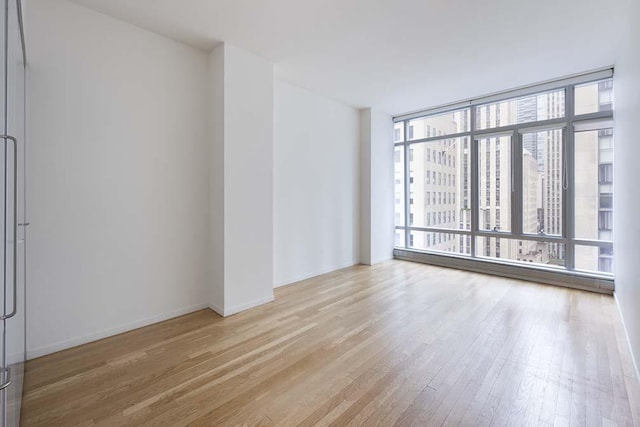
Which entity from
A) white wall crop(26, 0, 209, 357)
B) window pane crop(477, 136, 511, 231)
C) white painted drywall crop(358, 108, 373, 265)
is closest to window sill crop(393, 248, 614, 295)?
window pane crop(477, 136, 511, 231)

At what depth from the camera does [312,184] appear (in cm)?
484

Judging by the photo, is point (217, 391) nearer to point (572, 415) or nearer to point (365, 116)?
point (572, 415)

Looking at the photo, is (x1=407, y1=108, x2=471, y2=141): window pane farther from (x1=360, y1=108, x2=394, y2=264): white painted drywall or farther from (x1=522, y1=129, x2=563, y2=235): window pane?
(x1=522, y1=129, x2=563, y2=235): window pane

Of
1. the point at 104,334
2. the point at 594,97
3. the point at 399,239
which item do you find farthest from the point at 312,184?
the point at 594,97

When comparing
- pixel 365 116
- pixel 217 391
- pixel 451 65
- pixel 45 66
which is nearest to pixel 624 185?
pixel 451 65

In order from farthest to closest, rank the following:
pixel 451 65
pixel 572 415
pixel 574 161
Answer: pixel 574 161
pixel 451 65
pixel 572 415

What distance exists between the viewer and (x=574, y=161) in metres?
4.27

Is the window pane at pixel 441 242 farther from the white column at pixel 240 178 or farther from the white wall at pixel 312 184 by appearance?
the white column at pixel 240 178

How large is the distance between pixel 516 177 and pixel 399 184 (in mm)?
2134

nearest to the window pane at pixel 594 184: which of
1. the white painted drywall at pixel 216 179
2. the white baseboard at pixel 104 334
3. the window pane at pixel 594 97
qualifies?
the window pane at pixel 594 97

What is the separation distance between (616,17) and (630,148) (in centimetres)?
131

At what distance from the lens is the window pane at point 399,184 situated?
20.4 feet

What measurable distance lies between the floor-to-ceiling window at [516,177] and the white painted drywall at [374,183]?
43 centimetres

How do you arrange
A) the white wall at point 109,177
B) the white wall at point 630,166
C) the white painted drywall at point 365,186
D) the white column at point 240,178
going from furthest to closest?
the white painted drywall at point 365,186 < the white column at point 240,178 < the white wall at point 109,177 < the white wall at point 630,166
